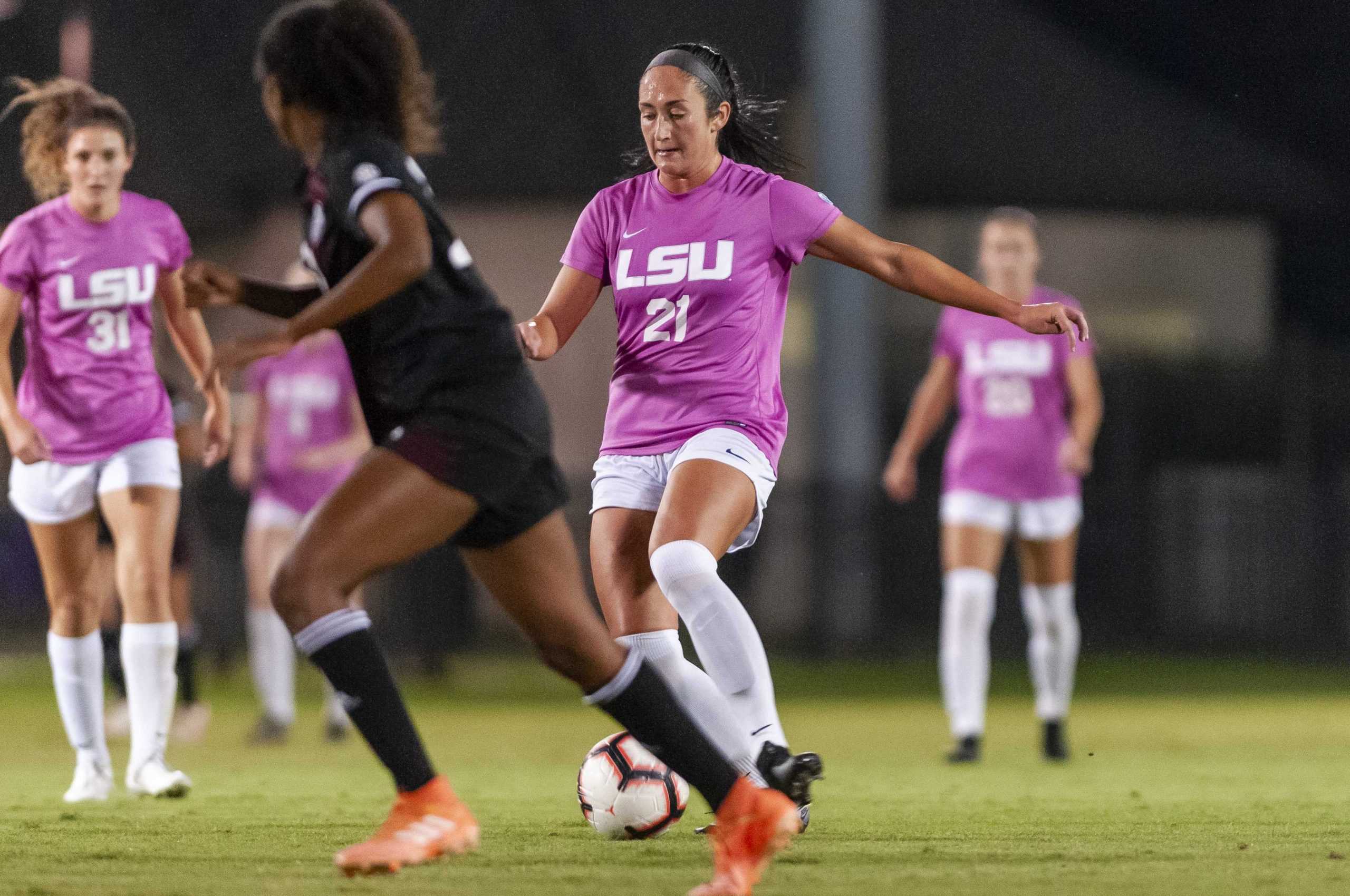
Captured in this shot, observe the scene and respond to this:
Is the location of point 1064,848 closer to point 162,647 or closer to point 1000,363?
point 162,647

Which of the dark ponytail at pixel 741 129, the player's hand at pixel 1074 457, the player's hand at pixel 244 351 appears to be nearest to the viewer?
the player's hand at pixel 244 351

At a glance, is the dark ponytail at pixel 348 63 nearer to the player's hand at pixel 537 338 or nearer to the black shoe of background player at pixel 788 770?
the player's hand at pixel 537 338

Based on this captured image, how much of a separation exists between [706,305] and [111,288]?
2284mm

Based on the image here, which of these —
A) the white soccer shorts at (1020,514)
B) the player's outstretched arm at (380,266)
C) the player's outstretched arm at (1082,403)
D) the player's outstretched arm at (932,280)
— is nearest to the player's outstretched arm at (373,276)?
the player's outstretched arm at (380,266)

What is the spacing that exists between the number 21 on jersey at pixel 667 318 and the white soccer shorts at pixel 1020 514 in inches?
139

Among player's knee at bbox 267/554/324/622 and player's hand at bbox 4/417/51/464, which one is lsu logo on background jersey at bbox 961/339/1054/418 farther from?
Result: player's knee at bbox 267/554/324/622

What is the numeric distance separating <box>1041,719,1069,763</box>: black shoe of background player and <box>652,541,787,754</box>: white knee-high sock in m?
3.78

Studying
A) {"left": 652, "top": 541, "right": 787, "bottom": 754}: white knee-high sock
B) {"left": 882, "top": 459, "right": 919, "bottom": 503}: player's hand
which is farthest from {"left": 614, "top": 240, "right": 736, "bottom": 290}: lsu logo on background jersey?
{"left": 882, "top": 459, "right": 919, "bottom": 503}: player's hand

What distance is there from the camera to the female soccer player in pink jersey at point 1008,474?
8.77 m

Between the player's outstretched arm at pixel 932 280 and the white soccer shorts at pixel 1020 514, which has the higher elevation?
the player's outstretched arm at pixel 932 280

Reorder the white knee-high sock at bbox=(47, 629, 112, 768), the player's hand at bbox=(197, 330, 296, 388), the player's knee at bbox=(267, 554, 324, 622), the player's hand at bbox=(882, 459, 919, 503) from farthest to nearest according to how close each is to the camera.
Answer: the player's hand at bbox=(882, 459, 919, 503), the white knee-high sock at bbox=(47, 629, 112, 768), the player's knee at bbox=(267, 554, 324, 622), the player's hand at bbox=(197, 330, 296, 388)

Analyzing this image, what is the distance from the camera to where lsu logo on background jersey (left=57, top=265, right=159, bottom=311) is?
21.6 feet

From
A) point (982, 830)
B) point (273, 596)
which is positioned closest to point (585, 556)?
point (982, 830)

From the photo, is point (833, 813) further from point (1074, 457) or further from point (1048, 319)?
point (1074, 457)
